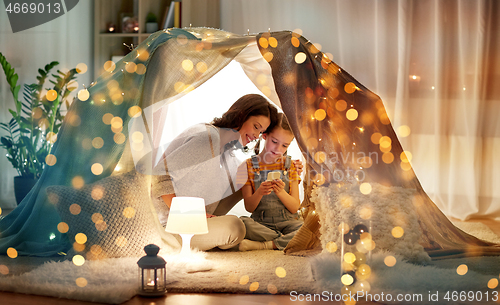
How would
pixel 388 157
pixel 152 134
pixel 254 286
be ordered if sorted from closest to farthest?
pixel 254 286
pixel 388 157
pixel 152 134

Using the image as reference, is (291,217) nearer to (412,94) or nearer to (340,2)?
(412,94)

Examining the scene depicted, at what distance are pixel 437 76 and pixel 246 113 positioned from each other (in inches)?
63.5

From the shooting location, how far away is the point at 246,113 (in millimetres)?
2244

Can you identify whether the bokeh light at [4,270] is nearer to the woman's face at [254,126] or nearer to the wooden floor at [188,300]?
the wooden floor at [188,300]

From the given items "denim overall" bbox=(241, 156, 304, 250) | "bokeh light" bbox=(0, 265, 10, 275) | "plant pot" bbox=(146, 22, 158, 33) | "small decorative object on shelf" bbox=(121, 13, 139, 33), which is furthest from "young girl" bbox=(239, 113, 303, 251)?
"small decorative object on shelf" bbox=(121, 13, 139, 33)

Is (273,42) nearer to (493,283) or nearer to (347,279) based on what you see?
(347,279)

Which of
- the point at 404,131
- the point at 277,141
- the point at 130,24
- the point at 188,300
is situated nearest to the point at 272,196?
the point at 277,141

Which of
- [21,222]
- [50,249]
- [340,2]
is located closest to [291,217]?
[50,249]

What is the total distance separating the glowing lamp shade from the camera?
1.73 meters

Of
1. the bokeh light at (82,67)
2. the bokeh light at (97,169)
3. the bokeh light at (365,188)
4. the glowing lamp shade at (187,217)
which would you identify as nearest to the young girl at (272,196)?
the glowing lamp shade at (187,217)

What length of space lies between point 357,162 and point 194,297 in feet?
2.82

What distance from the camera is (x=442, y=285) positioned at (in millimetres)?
1470

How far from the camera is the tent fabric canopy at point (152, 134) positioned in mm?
1812

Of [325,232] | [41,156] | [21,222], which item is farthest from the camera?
[41,156]
